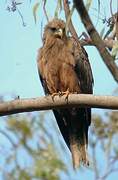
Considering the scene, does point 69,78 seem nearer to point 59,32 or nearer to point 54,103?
point 59,32

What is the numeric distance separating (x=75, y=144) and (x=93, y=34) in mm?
2204

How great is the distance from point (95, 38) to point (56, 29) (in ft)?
9.50

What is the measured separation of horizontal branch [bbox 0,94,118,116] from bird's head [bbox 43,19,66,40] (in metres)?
2.15

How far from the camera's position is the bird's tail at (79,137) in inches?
175

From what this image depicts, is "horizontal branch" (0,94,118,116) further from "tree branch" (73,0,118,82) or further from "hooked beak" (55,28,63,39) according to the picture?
"hooked beak" (55,28,63,39)

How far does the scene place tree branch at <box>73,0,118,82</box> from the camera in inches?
96.0

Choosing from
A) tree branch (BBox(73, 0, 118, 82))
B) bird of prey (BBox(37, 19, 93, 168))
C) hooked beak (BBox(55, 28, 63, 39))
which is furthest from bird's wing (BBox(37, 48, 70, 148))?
tree branch (BBox(73, 0, 118, 82))

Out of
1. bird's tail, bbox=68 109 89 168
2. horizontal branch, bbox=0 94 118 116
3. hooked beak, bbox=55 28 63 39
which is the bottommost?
bird's tail, bbox=68 109 89 168

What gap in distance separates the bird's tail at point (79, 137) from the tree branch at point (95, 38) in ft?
6.28

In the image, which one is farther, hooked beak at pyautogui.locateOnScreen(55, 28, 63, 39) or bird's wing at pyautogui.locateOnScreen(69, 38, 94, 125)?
hooked beak at pyautogui.locateOnScreen(55, 28, 63, 39)

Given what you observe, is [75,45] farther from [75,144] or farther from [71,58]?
[75,144]

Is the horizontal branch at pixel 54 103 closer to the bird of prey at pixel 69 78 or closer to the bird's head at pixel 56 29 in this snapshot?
the bird of prey at pixel 69 78

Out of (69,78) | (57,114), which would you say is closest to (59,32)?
(69,78)

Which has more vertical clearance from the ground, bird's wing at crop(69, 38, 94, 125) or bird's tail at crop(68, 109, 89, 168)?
bird's wing at crop(69, 38, 94, 125)
